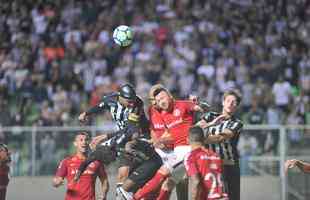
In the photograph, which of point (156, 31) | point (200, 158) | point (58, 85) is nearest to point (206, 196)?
point (200, 158)

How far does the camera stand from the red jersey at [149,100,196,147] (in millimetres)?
16094

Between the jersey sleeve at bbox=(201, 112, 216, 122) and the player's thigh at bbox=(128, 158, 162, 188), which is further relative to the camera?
the jersey sleeve at bbox=(201, 112, 216, 122)

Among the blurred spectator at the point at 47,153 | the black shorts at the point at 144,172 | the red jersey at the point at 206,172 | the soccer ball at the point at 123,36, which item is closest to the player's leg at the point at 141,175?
the black shorts at the point at 144,172

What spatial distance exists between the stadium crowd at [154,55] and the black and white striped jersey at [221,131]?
262 inches

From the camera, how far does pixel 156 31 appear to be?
26.4 meters

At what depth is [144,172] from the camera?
51.2ft

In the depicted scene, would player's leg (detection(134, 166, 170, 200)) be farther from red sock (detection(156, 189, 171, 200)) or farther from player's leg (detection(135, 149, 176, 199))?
red sock (detection(156, 189, 171, 200))

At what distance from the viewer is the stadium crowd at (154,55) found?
23859mm

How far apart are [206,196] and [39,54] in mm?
13169

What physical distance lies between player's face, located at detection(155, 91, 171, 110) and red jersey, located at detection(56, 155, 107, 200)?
1447mm

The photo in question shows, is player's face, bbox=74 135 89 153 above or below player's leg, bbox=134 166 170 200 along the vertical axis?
above

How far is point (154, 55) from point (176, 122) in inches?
375

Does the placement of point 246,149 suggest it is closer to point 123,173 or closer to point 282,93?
point 282,93

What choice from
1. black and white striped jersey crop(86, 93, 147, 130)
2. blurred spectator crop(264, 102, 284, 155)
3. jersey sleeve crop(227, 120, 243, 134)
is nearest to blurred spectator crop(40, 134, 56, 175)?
black and white striped jersey crop(86, 93, 147, 130)
